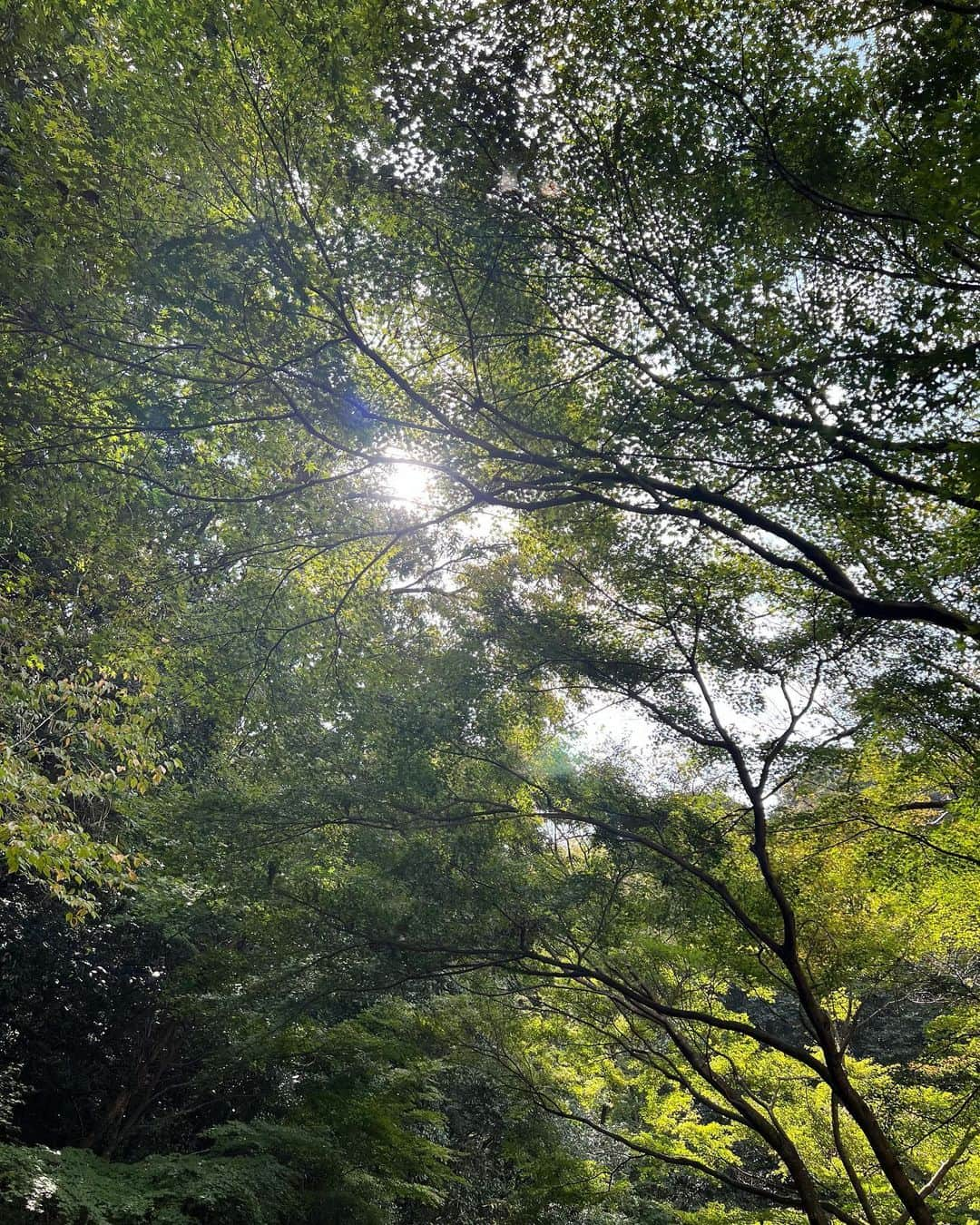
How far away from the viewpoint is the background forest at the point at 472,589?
2.79 metres

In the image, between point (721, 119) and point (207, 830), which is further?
point (207, 830)

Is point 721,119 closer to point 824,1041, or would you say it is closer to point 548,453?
point 548,453

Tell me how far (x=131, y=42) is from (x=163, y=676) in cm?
350

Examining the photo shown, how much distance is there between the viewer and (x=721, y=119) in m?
2.80

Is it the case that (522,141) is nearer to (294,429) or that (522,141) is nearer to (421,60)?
(421,60)

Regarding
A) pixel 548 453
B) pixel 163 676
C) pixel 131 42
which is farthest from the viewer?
pixel 163 676

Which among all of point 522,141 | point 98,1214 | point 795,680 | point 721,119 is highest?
point 721,119

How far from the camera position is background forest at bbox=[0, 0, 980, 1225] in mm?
2793

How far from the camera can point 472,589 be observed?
5.68m

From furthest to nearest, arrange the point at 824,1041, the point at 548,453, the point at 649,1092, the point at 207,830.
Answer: the point at 649,1092, the point at 207,830, the point at 824,1041, the point at 548,453

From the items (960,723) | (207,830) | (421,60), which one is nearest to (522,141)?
(421,60)

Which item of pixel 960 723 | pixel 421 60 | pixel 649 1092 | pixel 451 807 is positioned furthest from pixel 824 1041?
pixel 421 60

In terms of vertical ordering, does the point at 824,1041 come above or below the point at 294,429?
below

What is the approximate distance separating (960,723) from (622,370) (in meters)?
2.58
